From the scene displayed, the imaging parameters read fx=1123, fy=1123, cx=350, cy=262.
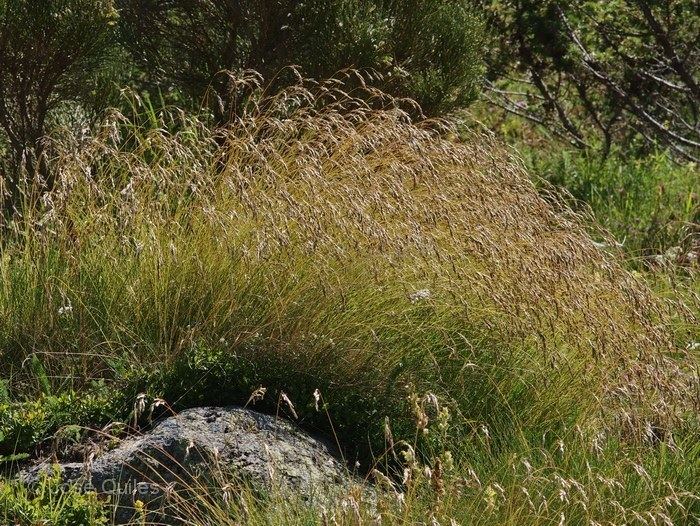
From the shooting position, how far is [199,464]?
345 centimetres

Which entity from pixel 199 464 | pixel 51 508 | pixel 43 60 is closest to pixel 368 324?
pixel 199 464

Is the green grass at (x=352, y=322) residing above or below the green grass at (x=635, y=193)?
above

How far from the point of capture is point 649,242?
682 centimetres

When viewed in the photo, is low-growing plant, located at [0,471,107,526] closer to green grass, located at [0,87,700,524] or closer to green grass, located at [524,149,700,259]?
green grass, located at [0,87,700,524]

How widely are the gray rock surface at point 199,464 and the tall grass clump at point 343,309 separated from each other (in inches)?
8.1

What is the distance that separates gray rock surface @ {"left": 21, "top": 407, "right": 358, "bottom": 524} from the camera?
3453 millimetres

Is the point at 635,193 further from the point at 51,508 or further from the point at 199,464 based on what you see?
the point at 51,508

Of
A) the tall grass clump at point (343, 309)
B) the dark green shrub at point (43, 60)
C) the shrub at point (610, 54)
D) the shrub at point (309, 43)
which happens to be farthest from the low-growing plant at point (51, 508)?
the shrub at point (610, 54)

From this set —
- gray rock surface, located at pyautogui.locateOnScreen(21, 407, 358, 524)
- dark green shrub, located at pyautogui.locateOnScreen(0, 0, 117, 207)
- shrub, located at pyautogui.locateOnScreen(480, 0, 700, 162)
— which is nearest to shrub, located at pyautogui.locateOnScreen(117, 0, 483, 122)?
dark green shrub, located at pyautogui.locateOnScreen(0, 0, 117, 207)

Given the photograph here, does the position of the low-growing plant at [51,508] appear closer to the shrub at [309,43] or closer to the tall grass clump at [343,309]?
the tall grass clump at [343,309]

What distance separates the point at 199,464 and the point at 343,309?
33.4 inches

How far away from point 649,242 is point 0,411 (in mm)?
4344

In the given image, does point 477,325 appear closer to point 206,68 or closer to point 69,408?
point 69,408

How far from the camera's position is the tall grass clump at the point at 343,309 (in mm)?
3920
